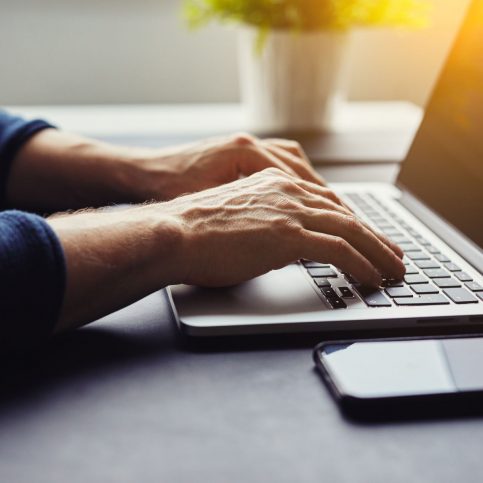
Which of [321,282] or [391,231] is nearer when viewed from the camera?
[321,282]

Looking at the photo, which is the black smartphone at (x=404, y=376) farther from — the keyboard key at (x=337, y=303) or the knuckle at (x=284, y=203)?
the knuckle at (x=284, y=203)

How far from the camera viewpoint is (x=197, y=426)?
452mm

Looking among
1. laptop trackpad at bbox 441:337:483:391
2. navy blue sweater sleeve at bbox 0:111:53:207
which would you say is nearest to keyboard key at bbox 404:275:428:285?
laptop trackpad at bbox 441:337:483:391

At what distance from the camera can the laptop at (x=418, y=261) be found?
57cm

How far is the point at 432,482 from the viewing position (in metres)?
0.41

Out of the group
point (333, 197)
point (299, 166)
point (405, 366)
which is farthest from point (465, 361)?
point (299, 166)

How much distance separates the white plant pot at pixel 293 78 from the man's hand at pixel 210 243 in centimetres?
61

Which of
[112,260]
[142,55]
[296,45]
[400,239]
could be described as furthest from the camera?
[142,55]

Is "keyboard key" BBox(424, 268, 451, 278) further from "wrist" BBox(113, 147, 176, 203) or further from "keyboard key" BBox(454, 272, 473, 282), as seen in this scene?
"wrist" BBox(113, 147, 176, 203)

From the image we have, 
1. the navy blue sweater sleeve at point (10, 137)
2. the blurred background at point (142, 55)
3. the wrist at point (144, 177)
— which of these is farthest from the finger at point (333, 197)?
the blurred background at point (142, 55)

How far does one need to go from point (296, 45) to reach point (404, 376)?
862 millimetres

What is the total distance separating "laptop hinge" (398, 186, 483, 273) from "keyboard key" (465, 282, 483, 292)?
48 millimetres

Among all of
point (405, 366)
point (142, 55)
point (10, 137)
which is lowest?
point (142, 55)

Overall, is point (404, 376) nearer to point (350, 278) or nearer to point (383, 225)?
point (350, 278)
